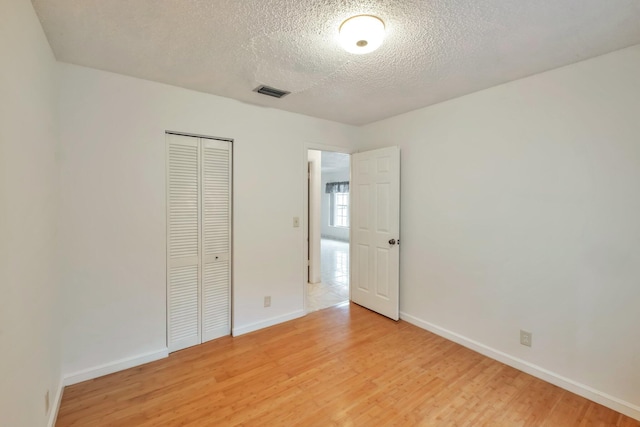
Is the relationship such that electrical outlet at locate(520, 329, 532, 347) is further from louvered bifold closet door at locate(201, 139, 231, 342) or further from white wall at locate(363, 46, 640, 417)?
louvered bifold closet door at locate(201, 139, 231, 342)

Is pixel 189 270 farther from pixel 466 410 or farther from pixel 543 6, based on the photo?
pixel 543 6

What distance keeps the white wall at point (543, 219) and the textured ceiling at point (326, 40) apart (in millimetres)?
293

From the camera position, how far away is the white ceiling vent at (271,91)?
2529 mm

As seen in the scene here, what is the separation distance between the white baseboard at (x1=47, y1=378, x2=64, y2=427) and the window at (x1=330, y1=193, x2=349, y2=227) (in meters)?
8.02

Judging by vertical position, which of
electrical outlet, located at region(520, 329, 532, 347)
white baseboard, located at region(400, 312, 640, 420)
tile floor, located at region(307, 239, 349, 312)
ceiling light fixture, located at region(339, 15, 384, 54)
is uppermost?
ceiling light fixture, located at region(339, 15, 384, 54)

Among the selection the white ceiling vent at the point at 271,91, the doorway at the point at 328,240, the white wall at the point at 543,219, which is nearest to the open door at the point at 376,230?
the white wall at the point at 543,219

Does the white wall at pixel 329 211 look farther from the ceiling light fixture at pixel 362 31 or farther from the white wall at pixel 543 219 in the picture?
the ceiling light fixture at pixel 362 31

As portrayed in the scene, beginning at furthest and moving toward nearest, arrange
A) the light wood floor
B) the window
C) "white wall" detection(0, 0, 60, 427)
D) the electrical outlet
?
1. the window
2. the electrical outlet
3. the light wood floor
4. "white wall" detection(0, 0, 60, 427)

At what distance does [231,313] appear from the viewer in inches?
115

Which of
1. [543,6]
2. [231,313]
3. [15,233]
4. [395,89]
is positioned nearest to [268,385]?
[231,313]

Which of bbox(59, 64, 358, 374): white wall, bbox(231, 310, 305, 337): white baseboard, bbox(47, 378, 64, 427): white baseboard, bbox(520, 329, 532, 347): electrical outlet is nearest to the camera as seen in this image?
bbox(47, 378, 64, 427): white baseboard

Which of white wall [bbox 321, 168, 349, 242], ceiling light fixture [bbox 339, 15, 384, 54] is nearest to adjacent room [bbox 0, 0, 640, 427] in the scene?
ceiling light fixture [bbox 339, 15, 384, 54]

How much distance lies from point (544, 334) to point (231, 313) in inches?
110

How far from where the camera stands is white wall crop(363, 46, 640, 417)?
189 centimetres
